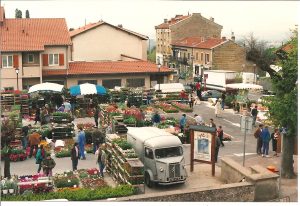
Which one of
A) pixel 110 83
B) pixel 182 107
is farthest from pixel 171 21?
pixel 182 107

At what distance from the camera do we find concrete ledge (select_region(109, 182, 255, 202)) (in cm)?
1536

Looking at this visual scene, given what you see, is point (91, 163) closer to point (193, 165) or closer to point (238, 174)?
point (193, 165)

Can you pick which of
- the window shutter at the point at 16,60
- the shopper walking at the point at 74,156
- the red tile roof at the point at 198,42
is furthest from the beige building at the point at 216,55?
the shopper walking at the point at 74,156

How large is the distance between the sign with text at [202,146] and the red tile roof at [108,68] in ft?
86.9

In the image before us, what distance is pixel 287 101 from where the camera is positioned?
17984 millimetres

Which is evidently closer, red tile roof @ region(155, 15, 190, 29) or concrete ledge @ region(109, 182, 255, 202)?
concrete ledge @ region(109, 182, 255, 202)

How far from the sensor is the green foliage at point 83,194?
15562 millimetres

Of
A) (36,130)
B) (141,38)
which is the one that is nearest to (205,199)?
(36,130)

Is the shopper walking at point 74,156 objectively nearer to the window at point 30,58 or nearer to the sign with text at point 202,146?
the sign with text at point 202,146

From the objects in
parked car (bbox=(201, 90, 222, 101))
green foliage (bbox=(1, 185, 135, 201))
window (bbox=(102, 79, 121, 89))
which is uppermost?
window (bbox=(102, 79, 121, 89))

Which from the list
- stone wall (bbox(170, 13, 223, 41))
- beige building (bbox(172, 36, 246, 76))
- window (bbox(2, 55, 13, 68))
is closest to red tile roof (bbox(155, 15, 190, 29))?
stone wall (bbox(170, 13, 223, 41))

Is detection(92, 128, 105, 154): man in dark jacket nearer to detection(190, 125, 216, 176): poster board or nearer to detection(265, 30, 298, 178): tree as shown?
detection(190, 125, 216, 176): poster board

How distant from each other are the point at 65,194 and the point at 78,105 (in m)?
19.5

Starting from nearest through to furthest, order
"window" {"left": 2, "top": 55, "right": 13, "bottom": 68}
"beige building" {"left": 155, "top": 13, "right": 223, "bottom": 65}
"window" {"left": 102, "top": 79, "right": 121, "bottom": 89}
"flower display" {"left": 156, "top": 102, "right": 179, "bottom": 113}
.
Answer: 1. "flower display" {"left": 156, "top": 102, "right": 179, "bottom": 113}
2. "window" {"left": 2, "top": 55, "right": 13, "bottom": 68}
3. "window" {"left": 102, "top": 79, "right": 121, "bottom": 89}
4. "beige building" {"left": 155, "top": 13, "right": 223, "bottom": 65}
